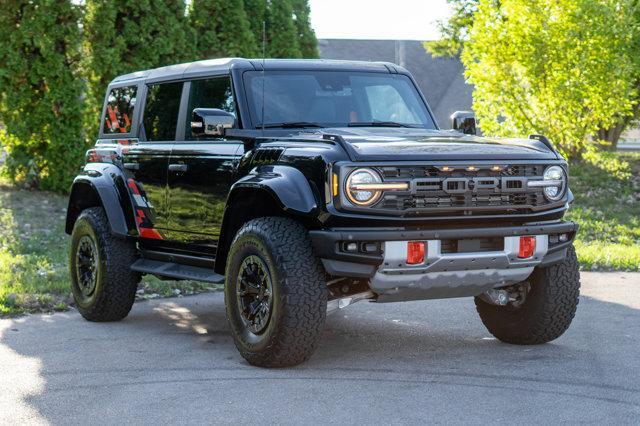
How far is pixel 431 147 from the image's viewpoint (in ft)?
20.9

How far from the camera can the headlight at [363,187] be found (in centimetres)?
608

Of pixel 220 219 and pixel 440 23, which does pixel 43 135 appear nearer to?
pixel 220 219

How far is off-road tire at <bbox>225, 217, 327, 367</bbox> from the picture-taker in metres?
6.20

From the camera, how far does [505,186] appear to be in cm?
642

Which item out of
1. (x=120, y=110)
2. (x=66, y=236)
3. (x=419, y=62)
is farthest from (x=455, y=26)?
(x=120, y=110)

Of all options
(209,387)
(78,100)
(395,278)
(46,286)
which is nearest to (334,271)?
Result: (395,278)

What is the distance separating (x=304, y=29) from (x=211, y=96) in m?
14.3

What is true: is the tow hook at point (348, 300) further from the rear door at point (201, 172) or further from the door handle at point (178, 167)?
the door handle at point (178, 167)


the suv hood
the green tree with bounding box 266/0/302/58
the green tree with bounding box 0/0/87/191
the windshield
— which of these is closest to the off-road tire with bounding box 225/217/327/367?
the suv hood

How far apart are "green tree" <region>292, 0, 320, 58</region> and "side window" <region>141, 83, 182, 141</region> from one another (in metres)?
13.4

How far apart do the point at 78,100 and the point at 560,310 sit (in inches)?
460

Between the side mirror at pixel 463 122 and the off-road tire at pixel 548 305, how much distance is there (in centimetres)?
140

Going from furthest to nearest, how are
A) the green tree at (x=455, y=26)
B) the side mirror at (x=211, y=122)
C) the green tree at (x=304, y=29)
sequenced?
the green tree at (x=455, y=26), the green tree at (x=304, y=29), the side mirror at (x=211, y=122)

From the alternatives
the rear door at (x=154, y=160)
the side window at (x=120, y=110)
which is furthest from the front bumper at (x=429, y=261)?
the side window at (x=120, y=110)
